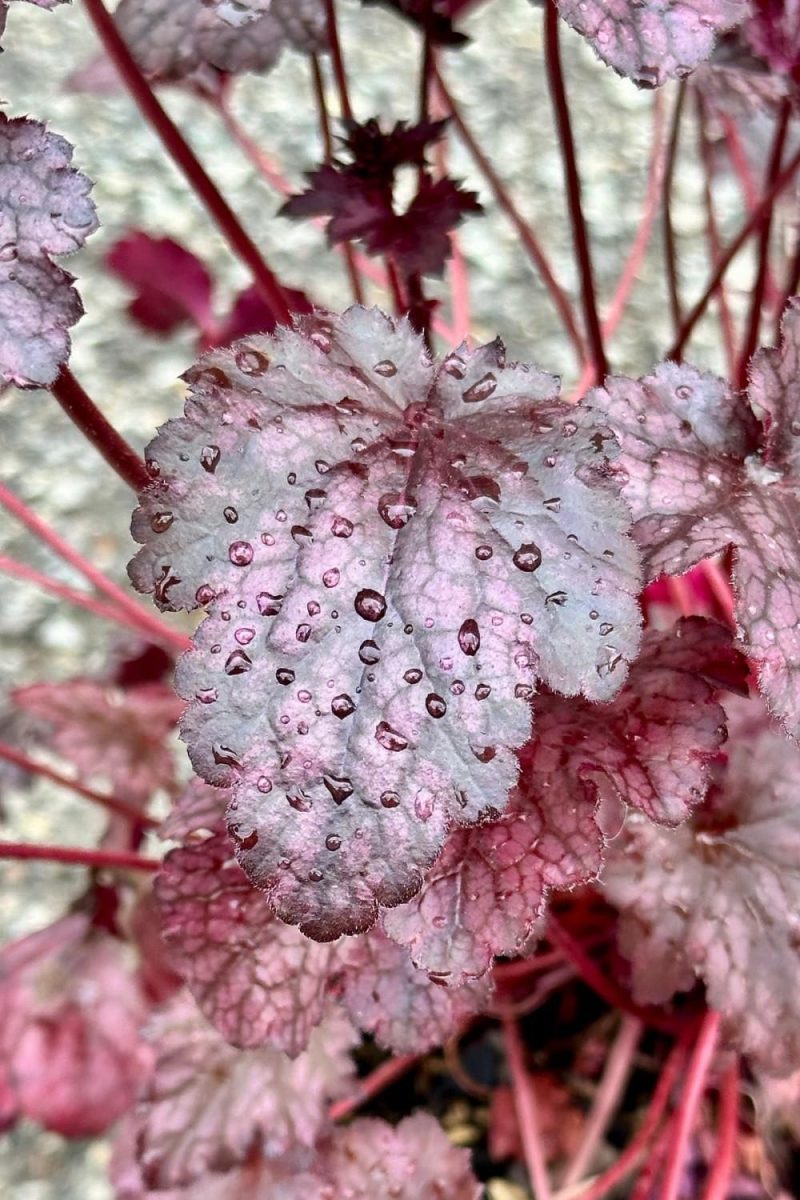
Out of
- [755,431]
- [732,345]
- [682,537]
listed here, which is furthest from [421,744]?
[732,345]

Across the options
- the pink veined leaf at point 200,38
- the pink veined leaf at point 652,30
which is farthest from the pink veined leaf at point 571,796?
the pink veined leaf at point 200,38

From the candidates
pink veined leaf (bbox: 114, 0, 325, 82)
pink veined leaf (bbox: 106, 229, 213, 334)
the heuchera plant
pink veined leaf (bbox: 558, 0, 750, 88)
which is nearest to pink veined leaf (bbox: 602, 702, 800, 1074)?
the heuchera plant

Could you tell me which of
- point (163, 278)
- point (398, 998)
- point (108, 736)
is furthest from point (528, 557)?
point (163, 278)

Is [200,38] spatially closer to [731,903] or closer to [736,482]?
[736,482]

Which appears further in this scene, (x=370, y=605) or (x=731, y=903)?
(x=731, y=903)

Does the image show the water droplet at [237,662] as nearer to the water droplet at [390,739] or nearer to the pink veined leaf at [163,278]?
the water droplet at [390,739]
